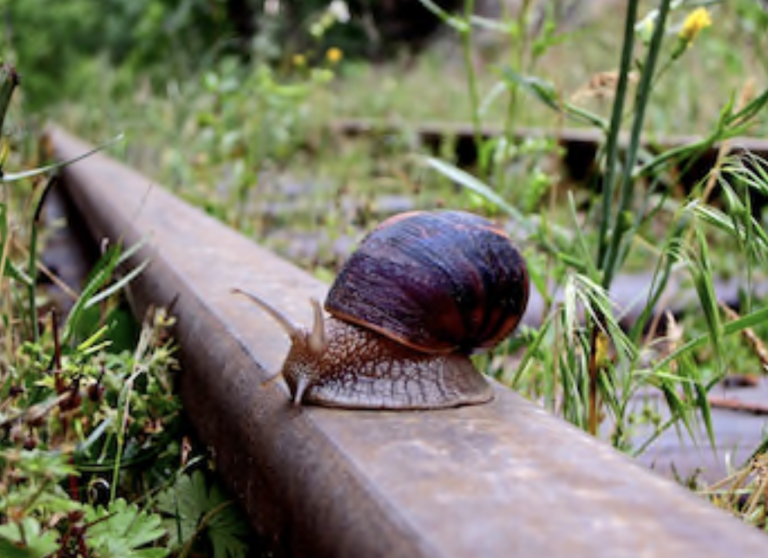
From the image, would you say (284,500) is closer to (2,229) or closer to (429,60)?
(2,229)

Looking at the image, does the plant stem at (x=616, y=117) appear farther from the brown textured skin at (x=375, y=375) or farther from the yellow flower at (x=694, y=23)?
the brown textured skin at (x=375, y=375)

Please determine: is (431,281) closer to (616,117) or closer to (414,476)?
(414,476)

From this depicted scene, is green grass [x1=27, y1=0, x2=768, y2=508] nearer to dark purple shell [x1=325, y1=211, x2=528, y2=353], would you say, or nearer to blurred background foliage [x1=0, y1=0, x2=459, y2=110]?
dark purple shell [x1=325, y1=211, x2=528, y2=353]

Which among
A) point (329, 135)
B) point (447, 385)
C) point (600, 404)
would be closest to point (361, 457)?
point (447, 385)

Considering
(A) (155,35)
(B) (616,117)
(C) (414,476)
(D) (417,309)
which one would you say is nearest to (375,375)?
(D) (417,309)

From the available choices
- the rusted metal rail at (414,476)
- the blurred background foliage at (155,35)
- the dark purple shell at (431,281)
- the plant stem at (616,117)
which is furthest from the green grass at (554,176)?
the blurred background foliage at (155,35)
